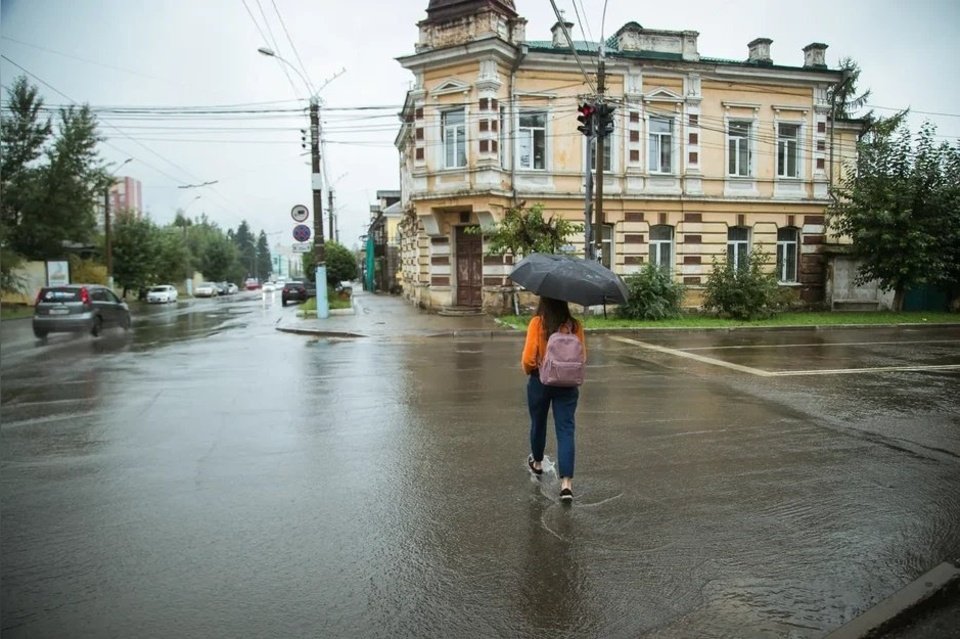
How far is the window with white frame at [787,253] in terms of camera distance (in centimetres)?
2794

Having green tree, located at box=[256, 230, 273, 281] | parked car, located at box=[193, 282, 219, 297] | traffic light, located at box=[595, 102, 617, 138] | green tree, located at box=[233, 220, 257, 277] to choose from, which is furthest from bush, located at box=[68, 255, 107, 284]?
green tree, located at box=[256, 230, 273, 281]

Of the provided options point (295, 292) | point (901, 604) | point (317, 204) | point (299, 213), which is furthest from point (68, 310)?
point (295, 292)

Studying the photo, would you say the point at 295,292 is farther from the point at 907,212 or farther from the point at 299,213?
the point at 907,212

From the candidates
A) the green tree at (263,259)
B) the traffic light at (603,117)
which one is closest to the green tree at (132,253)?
the traffic light at (603,117)

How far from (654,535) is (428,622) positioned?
1.94 meters

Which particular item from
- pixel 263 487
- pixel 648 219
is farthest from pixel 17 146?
pixel 263 487

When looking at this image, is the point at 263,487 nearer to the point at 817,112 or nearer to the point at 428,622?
the point at 428,622

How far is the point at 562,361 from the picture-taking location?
529 cm

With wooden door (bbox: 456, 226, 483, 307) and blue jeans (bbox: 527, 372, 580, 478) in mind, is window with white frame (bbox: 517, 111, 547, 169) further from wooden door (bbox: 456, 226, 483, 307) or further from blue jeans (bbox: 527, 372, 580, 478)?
blue jeans (bbox: 527, 372, 580, 478)

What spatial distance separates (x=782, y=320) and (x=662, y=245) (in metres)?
5.79

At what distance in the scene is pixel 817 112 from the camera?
90.7 ft

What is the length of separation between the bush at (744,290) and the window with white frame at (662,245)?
3094mm

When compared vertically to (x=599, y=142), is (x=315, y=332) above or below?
below

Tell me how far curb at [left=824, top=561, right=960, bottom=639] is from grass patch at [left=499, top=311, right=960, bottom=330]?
16330mm
